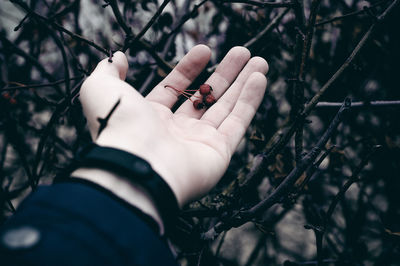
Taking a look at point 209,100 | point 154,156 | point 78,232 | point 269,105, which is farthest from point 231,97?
point 78,232

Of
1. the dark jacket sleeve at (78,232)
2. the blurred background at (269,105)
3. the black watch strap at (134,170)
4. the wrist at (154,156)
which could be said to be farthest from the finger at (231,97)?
the dark jacket sleeve at (78,232)

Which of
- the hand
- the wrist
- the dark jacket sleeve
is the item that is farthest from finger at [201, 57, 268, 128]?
the dark jacket sleeve

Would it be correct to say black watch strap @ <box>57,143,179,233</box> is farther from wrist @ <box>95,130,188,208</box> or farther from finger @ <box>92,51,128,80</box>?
finger @ <box>92,51,128,80</box>

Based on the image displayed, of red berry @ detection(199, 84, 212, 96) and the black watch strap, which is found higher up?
red berry @ detection(199, 84, 212, 96)

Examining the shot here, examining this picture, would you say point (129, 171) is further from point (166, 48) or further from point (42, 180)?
point (42, 180)

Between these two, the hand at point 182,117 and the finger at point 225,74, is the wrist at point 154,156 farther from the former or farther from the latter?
the finger at point 225,74
